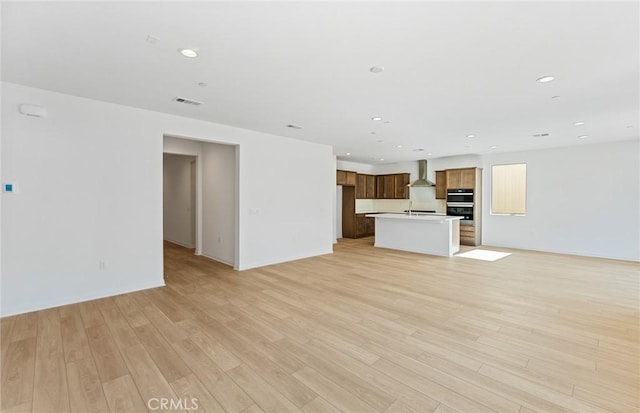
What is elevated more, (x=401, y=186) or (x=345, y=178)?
(x=345, y=178)

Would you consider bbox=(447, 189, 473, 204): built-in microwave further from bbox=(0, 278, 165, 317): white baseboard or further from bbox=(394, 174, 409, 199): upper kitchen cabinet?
bbox=(0, 278, 165, 317): white baseboard

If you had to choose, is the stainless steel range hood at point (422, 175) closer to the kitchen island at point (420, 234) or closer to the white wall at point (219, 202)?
the kitchen island at point (420, 234)

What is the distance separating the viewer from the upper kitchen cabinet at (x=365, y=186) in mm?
10321

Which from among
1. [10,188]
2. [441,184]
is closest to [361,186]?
[441,184]

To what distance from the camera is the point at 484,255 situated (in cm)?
710

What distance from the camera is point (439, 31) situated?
227cm

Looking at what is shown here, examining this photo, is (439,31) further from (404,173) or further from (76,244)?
(404,173)

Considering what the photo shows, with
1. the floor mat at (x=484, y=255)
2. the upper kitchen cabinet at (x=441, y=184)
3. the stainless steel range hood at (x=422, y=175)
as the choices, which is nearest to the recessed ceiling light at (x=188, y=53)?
the floor mat at (x=484, y=255)

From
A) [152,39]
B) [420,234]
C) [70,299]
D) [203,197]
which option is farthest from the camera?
[420,234]

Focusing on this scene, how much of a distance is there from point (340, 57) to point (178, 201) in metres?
7.04

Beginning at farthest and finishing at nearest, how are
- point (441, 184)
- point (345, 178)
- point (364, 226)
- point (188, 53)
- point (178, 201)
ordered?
point (364, 226) < point (345, 178) < point (441, 184) < point (178, 201) < point (188, 53)

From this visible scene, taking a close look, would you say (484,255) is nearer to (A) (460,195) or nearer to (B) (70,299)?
(A) (460,195)

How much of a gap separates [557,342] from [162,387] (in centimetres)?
358

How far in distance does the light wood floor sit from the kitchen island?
7.74 feet
